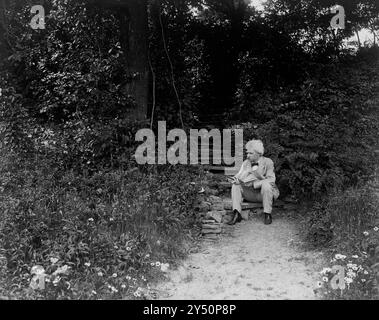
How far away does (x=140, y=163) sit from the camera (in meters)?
9.03

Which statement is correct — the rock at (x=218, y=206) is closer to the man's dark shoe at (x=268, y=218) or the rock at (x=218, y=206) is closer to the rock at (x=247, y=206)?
the rock at (x=247, y=206)

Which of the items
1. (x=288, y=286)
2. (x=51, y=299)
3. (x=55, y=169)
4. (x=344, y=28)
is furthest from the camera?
(x=344, y=28)

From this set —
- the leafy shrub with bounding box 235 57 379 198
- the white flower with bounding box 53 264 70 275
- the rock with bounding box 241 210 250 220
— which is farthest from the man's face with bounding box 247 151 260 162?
the white flower with bounding box 53 264 70 275

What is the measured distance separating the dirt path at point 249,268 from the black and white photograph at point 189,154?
0.11 feet

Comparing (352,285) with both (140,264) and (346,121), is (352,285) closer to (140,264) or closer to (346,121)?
(140,264)

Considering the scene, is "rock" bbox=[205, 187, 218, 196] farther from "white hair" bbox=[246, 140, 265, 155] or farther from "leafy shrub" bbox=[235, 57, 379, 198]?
"leafy shrub" bbox=[235, 57, 379, 198]

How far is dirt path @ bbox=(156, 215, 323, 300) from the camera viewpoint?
571 centimetres

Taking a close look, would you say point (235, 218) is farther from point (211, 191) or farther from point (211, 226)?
point (211, 191)

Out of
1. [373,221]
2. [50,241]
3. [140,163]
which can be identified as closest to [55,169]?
[140,163]

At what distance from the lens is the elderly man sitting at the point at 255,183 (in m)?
8.15

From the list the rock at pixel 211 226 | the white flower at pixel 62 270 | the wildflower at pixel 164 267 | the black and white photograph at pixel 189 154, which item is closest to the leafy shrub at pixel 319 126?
the black and white photograph at pixel 189 154

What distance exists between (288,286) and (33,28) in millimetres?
9611

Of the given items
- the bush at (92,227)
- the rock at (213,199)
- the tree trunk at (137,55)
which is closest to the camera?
Answer: the bush at (92,227)

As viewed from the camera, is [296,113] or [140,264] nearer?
[140,264]
